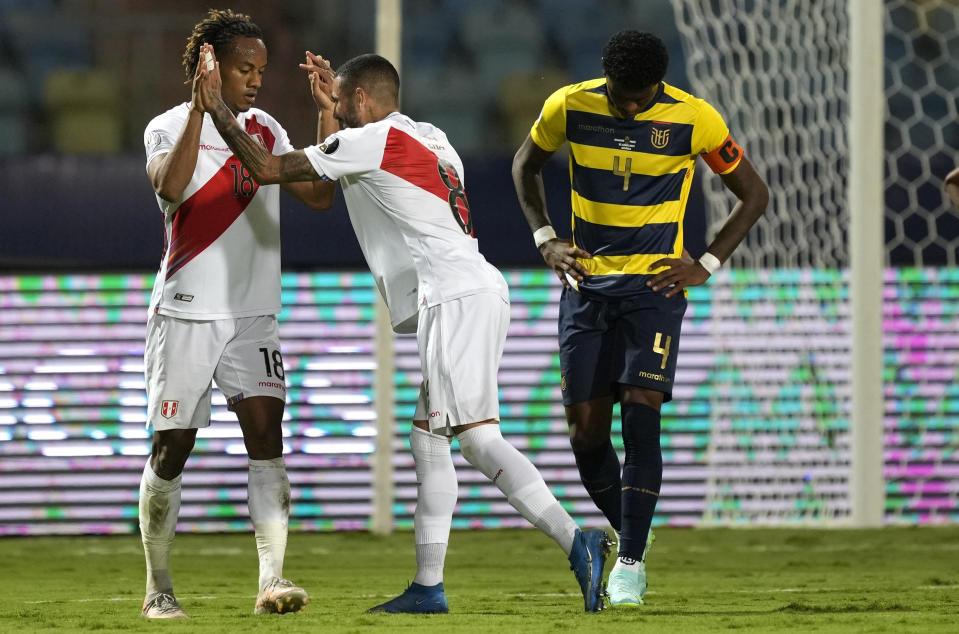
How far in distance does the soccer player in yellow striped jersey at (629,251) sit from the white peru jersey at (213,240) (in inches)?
39.4

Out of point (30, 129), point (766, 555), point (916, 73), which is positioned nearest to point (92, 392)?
point (30, 129)

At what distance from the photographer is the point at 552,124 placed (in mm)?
5055

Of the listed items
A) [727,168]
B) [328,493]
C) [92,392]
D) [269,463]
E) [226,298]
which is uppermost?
[727,168]

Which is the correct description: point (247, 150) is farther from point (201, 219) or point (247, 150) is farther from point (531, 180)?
point (531, 180)

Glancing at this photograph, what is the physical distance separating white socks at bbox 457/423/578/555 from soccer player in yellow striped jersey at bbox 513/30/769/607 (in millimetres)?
469

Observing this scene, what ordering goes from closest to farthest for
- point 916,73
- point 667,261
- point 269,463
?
1. point 269,463
2. point 667,261
3. point 916,73

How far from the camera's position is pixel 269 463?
4566 mm

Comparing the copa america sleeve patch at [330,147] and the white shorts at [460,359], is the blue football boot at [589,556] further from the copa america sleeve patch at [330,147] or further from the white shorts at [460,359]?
the copa america sleeve patch at [330,147]

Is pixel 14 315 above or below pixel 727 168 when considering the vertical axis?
below

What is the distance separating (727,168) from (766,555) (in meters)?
2.99

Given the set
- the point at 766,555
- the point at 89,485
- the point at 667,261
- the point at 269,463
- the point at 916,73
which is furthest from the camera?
the point at 916,73

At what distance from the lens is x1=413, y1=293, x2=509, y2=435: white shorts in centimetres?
432

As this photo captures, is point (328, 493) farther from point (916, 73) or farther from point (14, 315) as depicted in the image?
point (916, 73)

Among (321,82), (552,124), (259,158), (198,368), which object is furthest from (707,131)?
(198,368)
